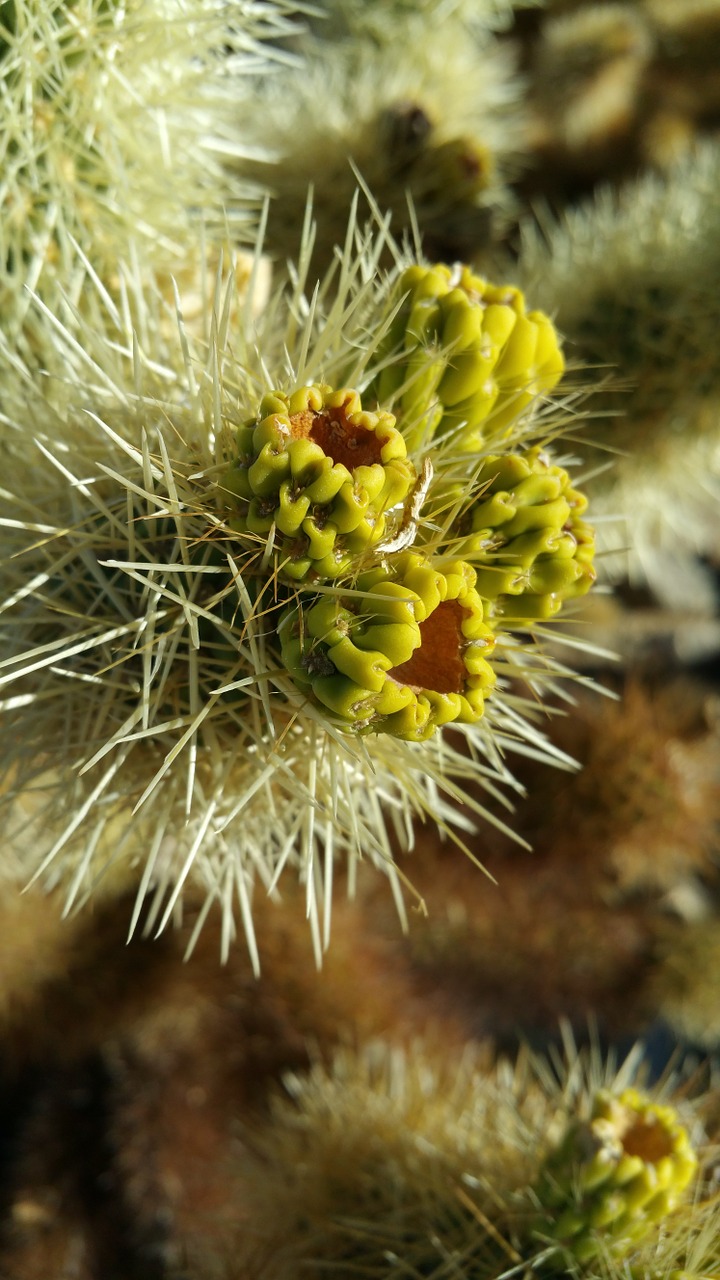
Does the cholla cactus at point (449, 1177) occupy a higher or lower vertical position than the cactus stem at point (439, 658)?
lower

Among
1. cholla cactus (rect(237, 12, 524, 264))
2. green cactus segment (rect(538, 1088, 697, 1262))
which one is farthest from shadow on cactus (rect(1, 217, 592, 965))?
cholla cactus (rect(237, 12, 524, 264))

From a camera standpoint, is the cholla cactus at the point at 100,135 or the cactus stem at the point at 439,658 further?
the cholla cactus at the point at 100,135

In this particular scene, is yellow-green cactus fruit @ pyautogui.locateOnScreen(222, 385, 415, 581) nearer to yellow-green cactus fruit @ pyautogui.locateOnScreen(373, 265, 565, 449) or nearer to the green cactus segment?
yellow-green cactus fruit @ pyautogui.locateOnScreen(373, 265, 565, 449)

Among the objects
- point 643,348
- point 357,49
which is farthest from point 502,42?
point 643,348

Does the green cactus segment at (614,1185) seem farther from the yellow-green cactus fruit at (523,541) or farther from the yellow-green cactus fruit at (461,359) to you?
the yellow-green cactus fruit at (461,359)

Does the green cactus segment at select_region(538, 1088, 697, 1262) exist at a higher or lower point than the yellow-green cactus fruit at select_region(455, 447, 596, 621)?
lower

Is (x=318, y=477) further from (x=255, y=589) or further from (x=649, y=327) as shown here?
(x=649, y=327)

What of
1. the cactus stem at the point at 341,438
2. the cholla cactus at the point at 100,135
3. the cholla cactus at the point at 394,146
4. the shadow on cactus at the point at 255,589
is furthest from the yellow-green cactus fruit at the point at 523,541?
the cholla cactus at the point at 394,146

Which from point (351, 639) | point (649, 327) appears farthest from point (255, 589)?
point (649, 327)
